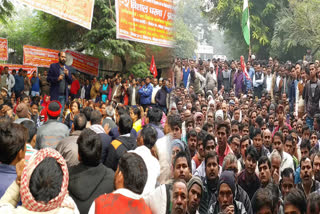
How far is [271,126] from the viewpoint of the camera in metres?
7.91

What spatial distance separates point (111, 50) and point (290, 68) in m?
8.10

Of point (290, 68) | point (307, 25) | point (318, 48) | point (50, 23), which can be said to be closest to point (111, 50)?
point (50, 23)

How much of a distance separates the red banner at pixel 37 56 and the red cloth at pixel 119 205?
1400 centimetres

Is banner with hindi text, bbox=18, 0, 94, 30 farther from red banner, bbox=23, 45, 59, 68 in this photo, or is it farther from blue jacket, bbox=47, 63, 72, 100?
red banner, bbox=23, 45, 59, 68

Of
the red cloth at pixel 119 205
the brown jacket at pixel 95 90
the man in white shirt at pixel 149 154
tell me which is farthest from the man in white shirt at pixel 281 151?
the brown jacket at pixel 95 90

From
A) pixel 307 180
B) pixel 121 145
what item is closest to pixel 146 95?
pixel 307 180

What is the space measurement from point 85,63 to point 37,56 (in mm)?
1767

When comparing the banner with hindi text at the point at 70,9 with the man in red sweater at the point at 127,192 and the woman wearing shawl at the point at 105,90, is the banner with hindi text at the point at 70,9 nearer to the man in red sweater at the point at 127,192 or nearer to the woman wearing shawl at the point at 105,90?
the man in red sweater at the point at 127,192

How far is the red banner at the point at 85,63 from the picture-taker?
15766 mm

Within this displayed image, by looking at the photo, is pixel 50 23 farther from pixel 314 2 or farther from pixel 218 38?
pixel 218 38

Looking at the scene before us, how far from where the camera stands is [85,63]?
16109 mm

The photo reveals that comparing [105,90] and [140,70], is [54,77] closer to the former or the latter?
[105,90]

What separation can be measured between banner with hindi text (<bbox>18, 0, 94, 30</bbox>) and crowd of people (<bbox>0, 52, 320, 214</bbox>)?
46.2 inches

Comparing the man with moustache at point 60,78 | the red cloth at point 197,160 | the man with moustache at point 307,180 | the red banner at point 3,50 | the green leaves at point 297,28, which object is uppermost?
the green leaves at point 297,28
